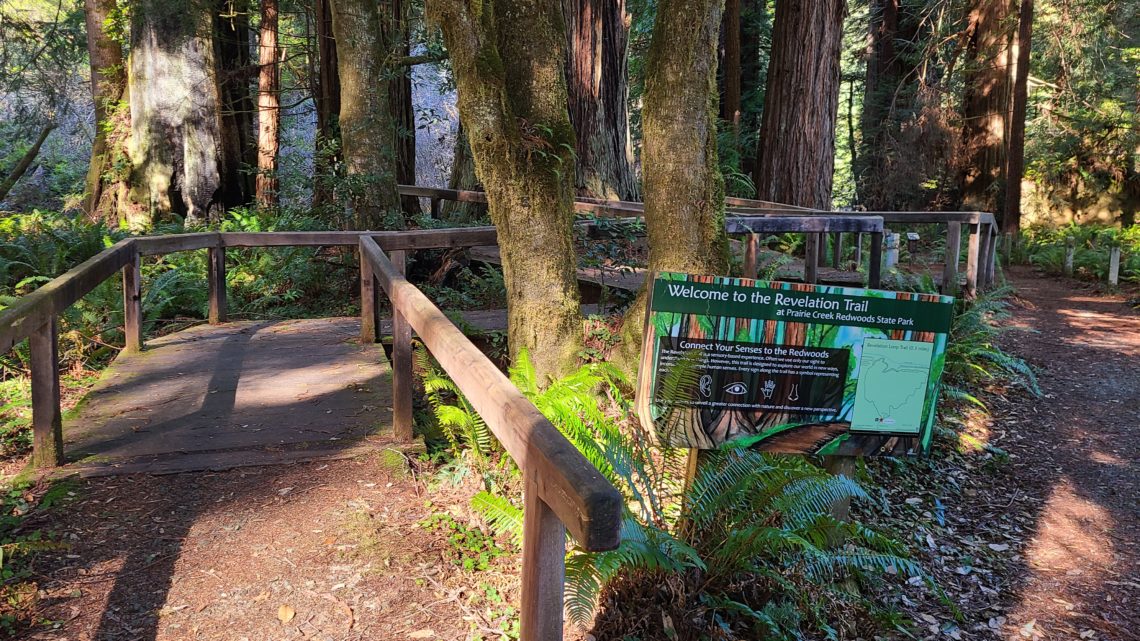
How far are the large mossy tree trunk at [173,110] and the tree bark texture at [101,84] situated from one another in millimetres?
953

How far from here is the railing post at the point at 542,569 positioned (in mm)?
2350

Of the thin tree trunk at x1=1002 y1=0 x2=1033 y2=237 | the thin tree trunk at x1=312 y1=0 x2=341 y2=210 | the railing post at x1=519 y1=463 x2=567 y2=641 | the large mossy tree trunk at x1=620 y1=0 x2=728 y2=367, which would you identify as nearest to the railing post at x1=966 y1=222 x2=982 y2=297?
the large mossy tree trunk at x1=620 y1=0 x2=728 y2=367

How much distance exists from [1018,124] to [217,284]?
52.4ft

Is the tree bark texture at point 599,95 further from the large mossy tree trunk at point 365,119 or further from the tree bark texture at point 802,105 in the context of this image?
the tree bark texture at point 802,105

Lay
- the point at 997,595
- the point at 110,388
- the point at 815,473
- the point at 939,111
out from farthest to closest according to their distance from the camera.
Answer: the point at 939,111, the point at 110,388, the point at 997,595, the point at 815,473

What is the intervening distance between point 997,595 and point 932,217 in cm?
667

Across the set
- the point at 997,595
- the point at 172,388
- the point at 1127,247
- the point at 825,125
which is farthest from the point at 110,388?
the point at 1127,247

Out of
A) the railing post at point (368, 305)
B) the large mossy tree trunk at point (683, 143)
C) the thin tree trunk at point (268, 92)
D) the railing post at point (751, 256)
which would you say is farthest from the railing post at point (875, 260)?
the thin tree trunk at point (268, 92)

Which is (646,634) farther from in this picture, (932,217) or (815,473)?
(932,217)

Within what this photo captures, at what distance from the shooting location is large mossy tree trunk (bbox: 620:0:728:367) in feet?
19.3

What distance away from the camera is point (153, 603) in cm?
352

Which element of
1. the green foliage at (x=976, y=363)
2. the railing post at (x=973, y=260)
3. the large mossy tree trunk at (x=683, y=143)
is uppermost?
the large mossy tree trunk at (x=683, y=143)

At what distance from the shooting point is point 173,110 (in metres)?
14.2

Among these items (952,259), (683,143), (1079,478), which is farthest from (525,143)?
(952,259)
